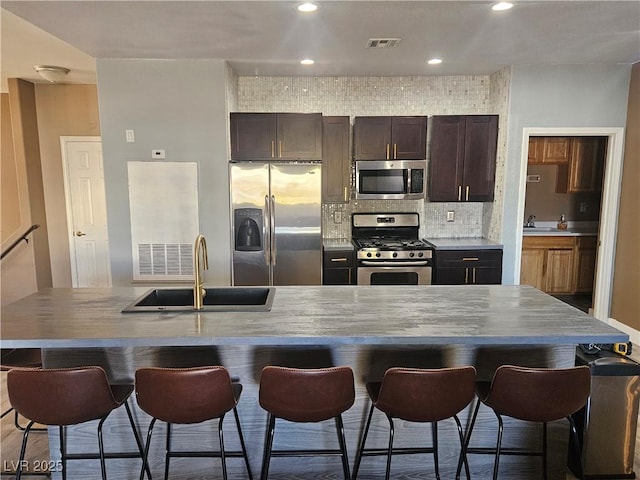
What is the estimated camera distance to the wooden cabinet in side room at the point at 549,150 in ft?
17.5

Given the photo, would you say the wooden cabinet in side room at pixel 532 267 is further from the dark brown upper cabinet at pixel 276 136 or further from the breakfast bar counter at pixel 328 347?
the breakfast bar counter at pixel 328 347

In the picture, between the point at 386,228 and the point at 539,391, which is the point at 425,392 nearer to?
the point at 539,391

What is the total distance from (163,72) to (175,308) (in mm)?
2735

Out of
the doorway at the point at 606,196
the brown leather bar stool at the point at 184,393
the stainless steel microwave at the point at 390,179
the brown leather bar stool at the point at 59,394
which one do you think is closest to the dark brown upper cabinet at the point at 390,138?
the stainless steel microwave at the point at 390,179

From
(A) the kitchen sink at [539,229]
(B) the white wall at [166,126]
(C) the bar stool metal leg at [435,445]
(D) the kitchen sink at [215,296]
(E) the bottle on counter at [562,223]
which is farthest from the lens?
(E) the bottle on counter at [562,223]

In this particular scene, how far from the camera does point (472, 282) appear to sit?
176 inches

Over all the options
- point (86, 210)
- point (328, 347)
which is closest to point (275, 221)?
point (328, 347)

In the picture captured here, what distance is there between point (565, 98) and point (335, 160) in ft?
7.67

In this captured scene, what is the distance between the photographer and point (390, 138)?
455cm

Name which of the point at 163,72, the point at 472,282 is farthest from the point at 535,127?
the point at 163,72

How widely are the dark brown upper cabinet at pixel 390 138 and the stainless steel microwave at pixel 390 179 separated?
0.08 m

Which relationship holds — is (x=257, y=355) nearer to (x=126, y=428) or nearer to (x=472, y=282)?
(x=126, y=428)

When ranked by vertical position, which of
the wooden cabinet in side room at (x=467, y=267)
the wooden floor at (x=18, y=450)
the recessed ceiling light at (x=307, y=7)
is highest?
the recessed ceiling light at (x=307, y=7)

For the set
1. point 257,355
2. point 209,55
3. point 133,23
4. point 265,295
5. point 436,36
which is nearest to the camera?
point 257,355
